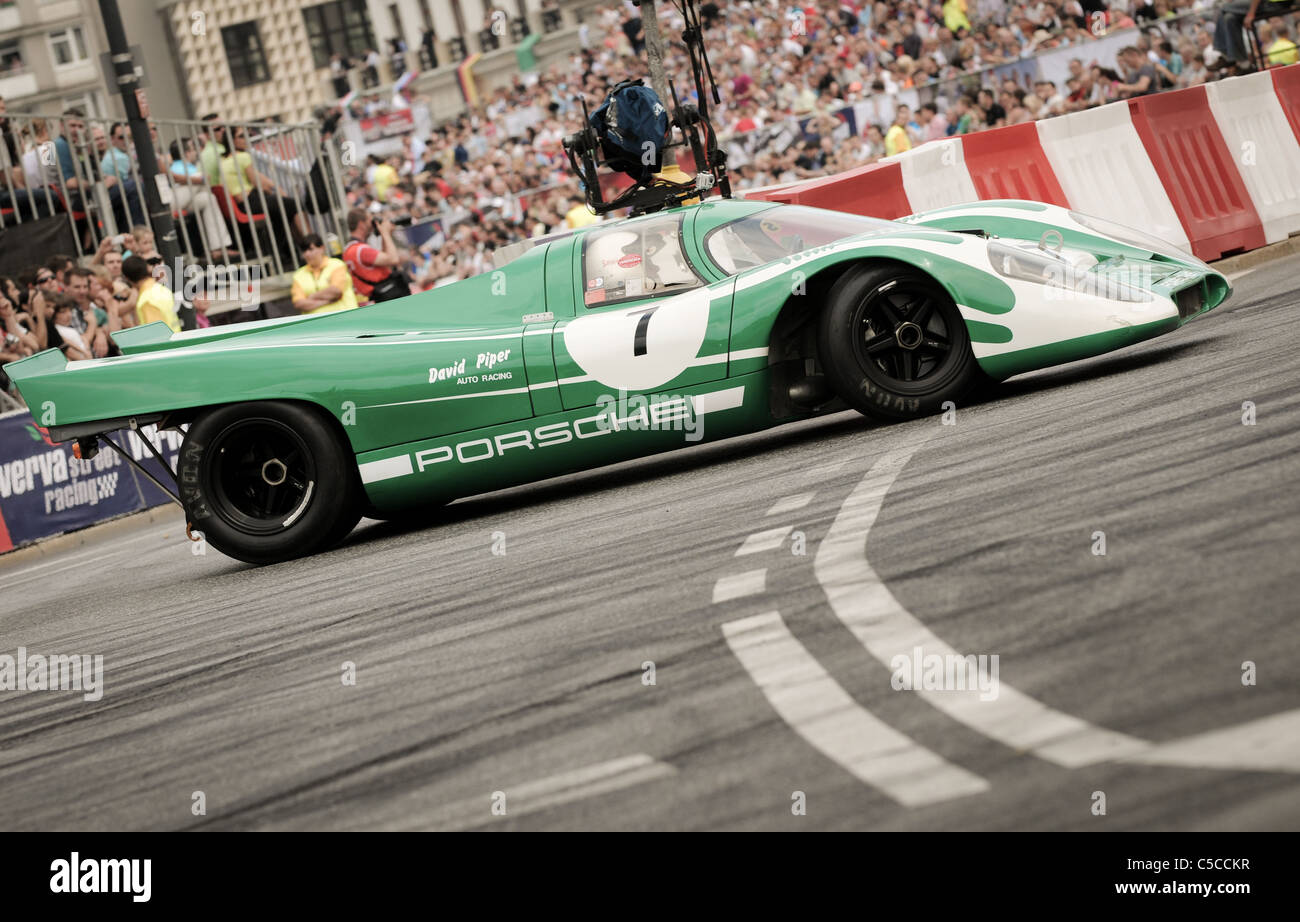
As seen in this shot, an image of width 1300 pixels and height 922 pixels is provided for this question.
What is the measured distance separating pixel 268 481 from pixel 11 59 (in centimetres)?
6485

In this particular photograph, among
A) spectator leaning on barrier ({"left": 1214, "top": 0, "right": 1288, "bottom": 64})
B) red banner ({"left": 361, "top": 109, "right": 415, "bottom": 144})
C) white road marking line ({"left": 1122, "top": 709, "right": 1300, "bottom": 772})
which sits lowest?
white road marking line ({"left": 1122, "top": 709, "right": 1300, "bottom": 772})

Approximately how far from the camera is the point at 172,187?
16.1 meters

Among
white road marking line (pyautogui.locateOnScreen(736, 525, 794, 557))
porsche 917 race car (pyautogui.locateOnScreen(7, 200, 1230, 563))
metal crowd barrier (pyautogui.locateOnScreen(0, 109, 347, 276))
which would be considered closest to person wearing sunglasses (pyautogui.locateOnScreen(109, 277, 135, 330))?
metal crowd barrier (pyautogui.locateOnScreen(0, 109, 347, 276))

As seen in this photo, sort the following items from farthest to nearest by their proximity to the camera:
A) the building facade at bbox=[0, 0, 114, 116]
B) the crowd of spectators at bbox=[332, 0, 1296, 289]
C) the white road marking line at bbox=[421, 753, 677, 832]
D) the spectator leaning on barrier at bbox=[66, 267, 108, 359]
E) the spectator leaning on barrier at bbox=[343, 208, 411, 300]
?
the building facade at bbox=[0, 0, 114, 116] < the crowd of spectators at bbox=[332, 0, 1296, 289] < the spectator leaning on barrier at bbox=[66, 267, 108, 359] < the spectator leaning on barrier at bbox=[343, 208, 411, 300] < the white road marking line at bbox=[421, 753, 677, 832]

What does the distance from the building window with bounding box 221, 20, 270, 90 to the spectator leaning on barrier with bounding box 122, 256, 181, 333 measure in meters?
55.1

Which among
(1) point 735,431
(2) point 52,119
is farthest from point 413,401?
(2) point 52,119

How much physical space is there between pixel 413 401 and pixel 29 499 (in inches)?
284

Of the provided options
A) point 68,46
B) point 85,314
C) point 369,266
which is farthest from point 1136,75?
point 68,46

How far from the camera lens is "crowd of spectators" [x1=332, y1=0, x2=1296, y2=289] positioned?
19484 mm

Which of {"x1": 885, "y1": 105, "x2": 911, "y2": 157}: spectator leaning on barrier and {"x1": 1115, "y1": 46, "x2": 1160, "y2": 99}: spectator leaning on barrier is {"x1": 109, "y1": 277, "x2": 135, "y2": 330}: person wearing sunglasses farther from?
{"x1": 1115, "y1": 46, "x2": 1160, "y2": 99}: spectator leaning on barrier

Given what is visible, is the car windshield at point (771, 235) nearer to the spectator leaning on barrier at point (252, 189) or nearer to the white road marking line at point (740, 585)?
the white road marking line at point (740, 585)

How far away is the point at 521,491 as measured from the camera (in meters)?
9.23

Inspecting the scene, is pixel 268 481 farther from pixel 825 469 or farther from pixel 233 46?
pixel 233 46
